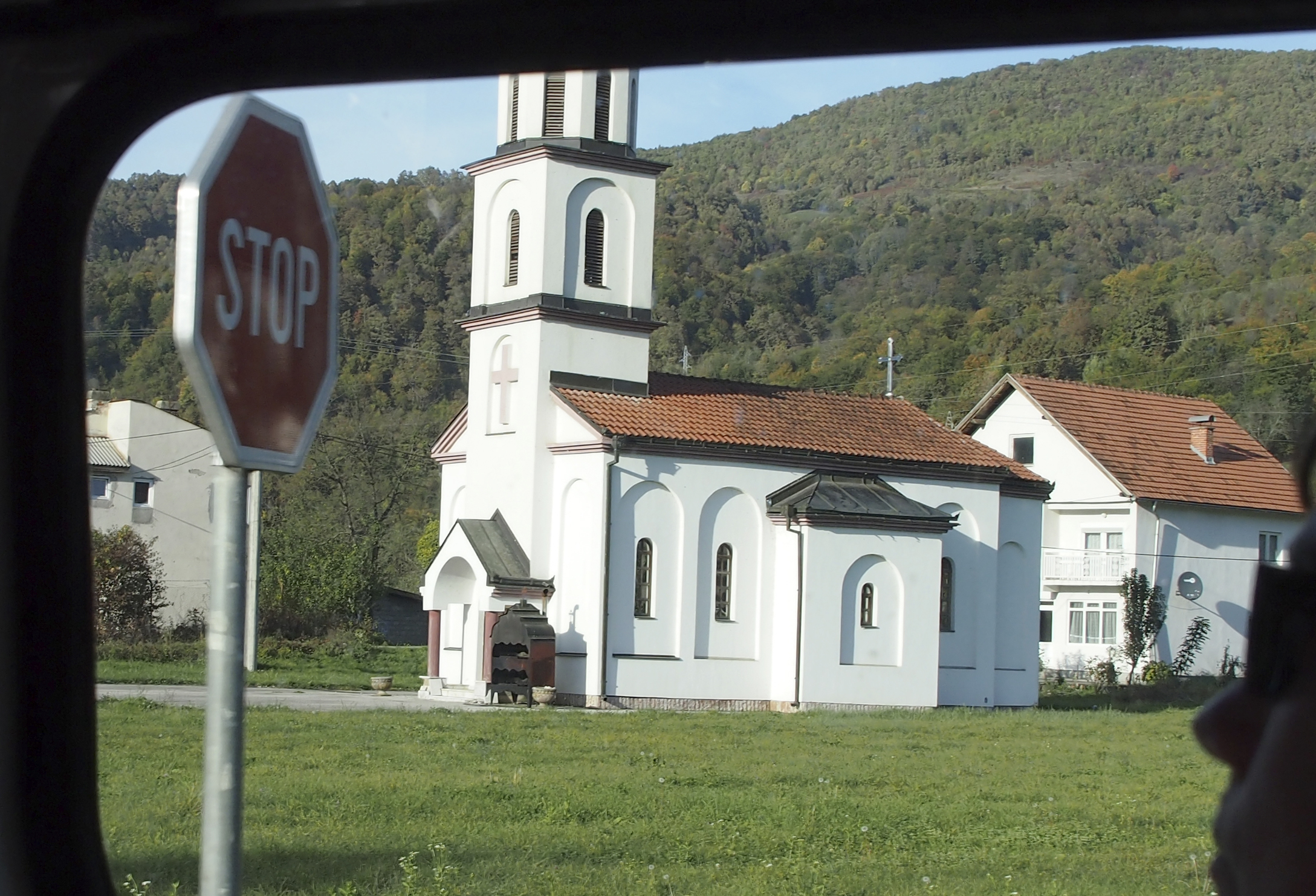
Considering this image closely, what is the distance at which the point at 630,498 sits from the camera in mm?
29344

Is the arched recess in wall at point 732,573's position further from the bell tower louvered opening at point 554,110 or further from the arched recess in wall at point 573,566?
the bell tower louvered opening at point 554,110

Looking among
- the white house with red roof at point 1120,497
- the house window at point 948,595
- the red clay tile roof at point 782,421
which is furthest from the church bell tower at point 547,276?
the white house with red roof at point 1120,497

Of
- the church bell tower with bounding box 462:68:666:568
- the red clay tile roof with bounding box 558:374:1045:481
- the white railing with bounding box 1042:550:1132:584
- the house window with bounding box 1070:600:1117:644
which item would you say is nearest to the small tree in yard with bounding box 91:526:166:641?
the church bell tower with bounding box 462:68:666:568

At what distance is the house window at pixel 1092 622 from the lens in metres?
40.3

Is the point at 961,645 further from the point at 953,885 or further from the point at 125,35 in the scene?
the point at 125,35

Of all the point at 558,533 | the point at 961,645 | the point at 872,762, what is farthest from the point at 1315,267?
the point at 872,762

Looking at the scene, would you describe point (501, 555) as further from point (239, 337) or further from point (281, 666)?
point (239, 337)

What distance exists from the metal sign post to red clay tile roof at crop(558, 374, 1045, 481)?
25.4m

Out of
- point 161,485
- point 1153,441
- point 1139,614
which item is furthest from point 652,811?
point 161,485

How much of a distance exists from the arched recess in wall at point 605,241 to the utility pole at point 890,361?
51.3 ft

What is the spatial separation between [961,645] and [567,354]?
37.4 ft

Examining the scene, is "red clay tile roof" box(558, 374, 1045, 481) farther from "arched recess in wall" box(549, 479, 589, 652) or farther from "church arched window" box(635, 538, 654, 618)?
"church arched window" box(635, 538, 654, 618)

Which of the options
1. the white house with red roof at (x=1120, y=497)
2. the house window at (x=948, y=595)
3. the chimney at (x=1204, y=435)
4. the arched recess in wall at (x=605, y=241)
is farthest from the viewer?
the house window at (x=948, y=595)

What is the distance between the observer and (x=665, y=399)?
103 ft
